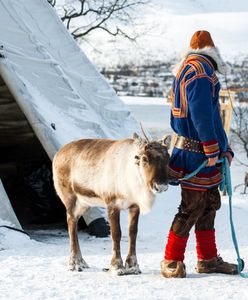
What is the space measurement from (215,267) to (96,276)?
91 centimetres

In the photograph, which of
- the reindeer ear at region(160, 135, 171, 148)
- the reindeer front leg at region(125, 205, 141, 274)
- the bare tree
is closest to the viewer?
the reindeer ear at region(160, 135, 171, 148)

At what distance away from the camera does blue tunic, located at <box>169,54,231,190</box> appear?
5.03m

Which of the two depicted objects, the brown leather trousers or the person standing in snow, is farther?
the brown leather trousers

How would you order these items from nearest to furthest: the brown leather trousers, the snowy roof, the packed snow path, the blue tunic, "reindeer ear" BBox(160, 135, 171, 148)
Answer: the packed snow path < the blue tunic < "reindeer ear" BBox(160, 135, 171, 148) < the brown leather trousers < the snowy roof

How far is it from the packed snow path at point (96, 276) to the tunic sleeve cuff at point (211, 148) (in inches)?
35.9

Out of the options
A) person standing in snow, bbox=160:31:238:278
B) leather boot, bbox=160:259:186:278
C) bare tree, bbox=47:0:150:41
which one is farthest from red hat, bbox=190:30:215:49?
bare tree, bbox=47:0:150:41

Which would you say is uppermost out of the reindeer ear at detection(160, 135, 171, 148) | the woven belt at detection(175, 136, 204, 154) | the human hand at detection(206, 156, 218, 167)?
the reindeer ear at detection(160, 135, 171, 148)

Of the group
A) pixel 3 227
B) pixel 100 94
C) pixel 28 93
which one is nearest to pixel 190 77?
pixel 3 227

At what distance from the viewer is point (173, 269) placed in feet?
17.1

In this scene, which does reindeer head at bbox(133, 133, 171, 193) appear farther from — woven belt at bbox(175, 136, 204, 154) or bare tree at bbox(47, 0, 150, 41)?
bare tree at bbox(47, 0, 150, 41)

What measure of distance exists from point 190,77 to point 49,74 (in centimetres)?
439

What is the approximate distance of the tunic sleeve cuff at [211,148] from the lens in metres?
5.05

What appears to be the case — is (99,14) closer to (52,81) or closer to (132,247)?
(52,81)

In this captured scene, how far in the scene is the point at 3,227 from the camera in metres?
6.95
